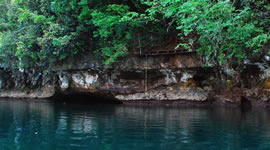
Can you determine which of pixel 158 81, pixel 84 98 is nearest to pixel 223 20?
pixel 158 81

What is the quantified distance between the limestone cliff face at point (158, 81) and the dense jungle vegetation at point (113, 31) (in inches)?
41.4

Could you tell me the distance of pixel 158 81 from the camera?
1628 centimetres

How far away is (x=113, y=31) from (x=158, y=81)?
4.68 m

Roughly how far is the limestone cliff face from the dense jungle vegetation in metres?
1.05

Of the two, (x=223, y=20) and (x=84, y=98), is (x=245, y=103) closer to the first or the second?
(x=223, y=20)

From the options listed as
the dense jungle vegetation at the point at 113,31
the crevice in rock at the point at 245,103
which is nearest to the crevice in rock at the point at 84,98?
the dense jungle vegetation at the point at 113,31

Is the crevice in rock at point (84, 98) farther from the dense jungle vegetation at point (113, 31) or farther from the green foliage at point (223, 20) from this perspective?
the green foliage at point (223, 20)

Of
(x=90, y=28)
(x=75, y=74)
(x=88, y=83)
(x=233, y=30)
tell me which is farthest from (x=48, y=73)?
(x=233, y=30)

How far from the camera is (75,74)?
18.0 meters

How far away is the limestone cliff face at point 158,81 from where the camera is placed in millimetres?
14602

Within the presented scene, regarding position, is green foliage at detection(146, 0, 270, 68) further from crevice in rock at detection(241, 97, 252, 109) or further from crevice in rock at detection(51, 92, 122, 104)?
crevice in rock at detection(51, 92, 122, 104)

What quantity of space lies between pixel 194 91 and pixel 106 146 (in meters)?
11.3

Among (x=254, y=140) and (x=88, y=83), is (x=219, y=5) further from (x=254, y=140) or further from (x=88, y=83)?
(x=88, y=83)

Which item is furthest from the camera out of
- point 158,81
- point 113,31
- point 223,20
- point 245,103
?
point 158,81
